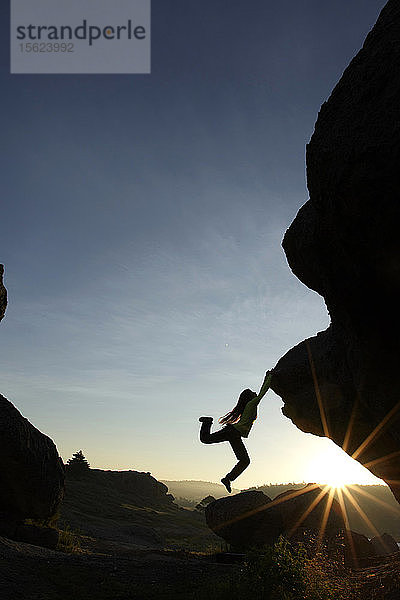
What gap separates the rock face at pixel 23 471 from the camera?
1443 cm

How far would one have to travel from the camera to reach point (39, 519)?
51.7 ft

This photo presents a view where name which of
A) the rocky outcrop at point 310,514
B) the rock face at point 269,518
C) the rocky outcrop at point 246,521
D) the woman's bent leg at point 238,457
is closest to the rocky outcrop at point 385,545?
the rocky outcrop at point 310,514

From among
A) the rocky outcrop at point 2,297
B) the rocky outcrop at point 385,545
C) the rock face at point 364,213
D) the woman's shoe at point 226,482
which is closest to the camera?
the rock face at point 364,213

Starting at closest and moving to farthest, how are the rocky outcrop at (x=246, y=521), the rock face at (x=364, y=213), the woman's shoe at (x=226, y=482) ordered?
1. the rock face at (x=364, y=213)
2. the woman's shoe at (x=226, y=482)
3. the rocky outcrop at (x=246, y=521)

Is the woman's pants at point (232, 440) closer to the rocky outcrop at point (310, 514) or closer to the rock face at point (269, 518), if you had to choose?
the rock face at point (269, 518)

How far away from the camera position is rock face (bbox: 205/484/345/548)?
1664 centimetres

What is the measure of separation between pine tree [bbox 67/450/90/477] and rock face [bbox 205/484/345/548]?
32.0 meters

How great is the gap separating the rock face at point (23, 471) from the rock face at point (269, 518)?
6.82 meters

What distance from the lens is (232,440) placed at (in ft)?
39.0

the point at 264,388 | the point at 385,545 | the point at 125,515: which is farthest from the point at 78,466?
the point at 264,388

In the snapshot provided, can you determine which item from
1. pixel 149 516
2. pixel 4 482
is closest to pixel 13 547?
pixel 4 482

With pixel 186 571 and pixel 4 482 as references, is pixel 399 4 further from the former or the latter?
pixel 4 482

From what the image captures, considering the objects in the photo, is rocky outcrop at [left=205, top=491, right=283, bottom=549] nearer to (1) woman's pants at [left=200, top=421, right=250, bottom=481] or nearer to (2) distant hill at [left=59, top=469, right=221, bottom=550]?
(1) woman's pants at [left=200, top=421, right=250, bottom=481]

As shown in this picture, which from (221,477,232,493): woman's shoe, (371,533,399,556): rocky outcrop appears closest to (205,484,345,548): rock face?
(221,477,232,493): woman's shoe
